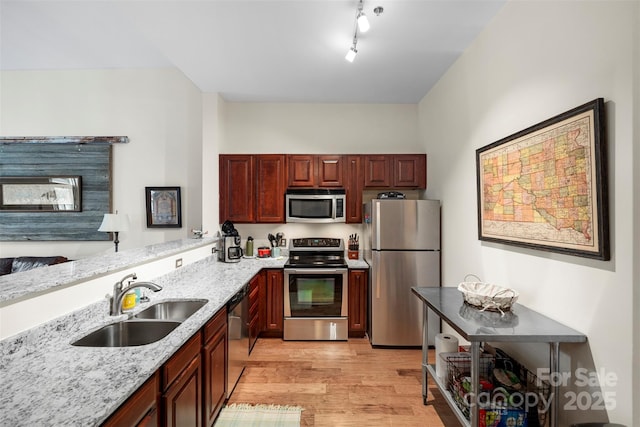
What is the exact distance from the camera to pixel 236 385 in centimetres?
260

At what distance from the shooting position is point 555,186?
5.23 ft

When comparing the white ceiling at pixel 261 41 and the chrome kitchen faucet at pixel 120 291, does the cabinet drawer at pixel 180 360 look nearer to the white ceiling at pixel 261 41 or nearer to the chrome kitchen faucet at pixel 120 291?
the chrome kitchen faucet at pixel 120 291

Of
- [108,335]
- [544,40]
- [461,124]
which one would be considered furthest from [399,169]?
[108,335]

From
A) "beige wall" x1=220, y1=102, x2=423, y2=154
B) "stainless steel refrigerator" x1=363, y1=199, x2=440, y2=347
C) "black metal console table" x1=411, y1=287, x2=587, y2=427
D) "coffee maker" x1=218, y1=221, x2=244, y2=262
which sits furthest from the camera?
"beige wall" x1=220, y1=102, x2=423, y2=154

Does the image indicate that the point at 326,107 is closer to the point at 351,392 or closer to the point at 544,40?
the point at 544,40

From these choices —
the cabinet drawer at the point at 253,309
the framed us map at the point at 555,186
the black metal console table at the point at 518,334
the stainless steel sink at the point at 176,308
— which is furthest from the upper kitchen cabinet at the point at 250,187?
the black metal console table at the point at 518,334

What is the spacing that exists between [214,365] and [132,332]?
1.79ft

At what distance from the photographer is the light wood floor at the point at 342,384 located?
7.30ft

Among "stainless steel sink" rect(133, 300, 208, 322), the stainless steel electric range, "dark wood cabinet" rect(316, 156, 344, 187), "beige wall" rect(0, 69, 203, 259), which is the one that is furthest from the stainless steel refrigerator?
"beige wall" rect(0, 69, 203, 259)

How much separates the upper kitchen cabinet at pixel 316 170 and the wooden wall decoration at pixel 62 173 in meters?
2.19

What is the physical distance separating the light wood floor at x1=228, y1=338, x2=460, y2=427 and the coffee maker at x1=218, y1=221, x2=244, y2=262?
104 centimetres

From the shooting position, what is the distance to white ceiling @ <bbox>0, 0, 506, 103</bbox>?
2.18 metres

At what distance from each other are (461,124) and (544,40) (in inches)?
42.2

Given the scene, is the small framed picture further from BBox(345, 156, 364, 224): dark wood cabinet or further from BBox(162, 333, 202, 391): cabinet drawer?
BBox(162, 333, 202, 391): cabinet drawer
